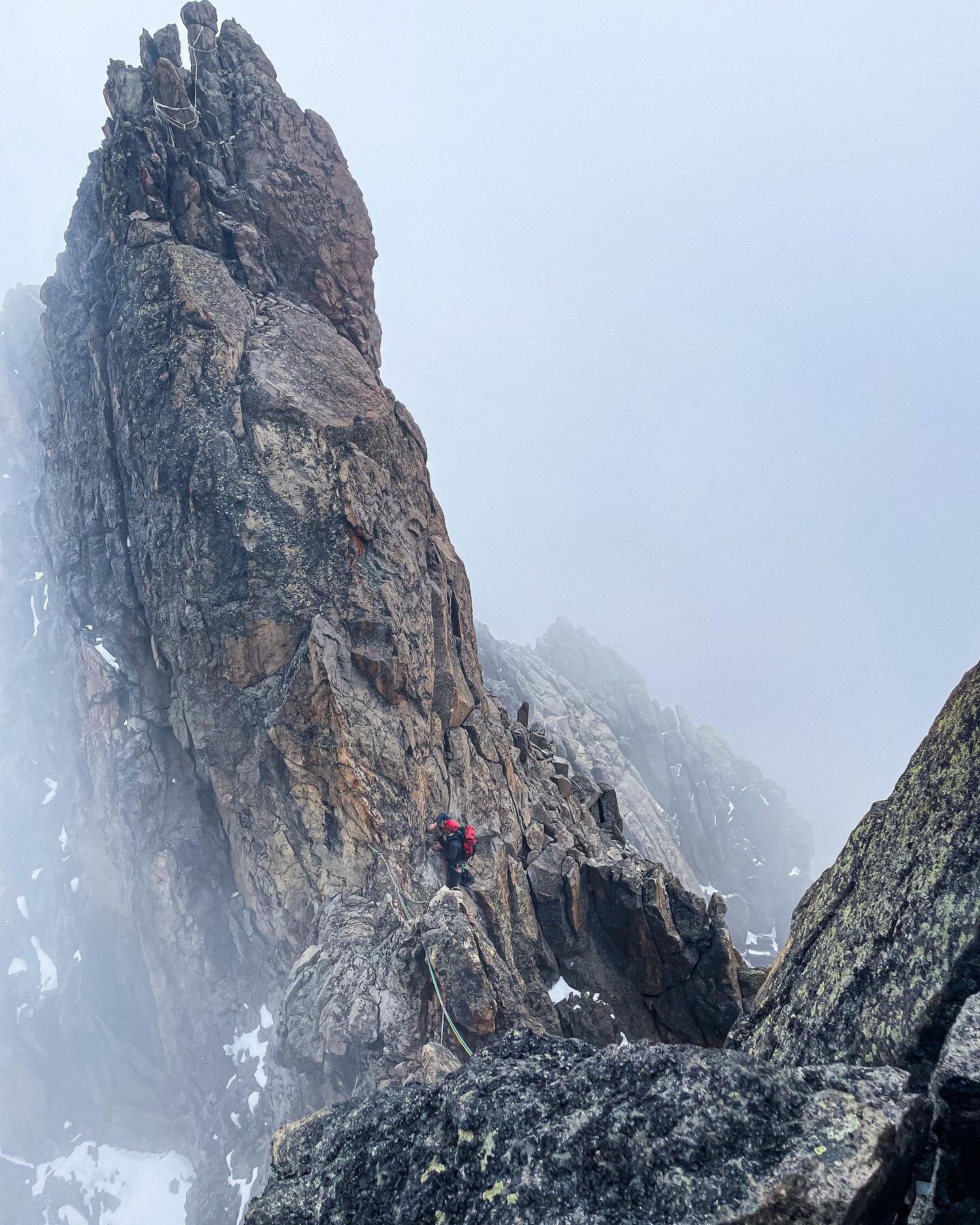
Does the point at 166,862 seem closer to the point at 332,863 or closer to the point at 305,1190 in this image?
→ the point at 332,863

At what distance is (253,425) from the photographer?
960 inches

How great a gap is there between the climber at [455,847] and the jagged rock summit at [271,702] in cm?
66

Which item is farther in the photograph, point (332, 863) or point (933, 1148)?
point (332, 863)

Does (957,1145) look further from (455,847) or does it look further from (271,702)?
(271,702)

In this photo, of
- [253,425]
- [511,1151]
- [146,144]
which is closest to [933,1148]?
[511,1151]

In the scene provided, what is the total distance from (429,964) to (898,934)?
1230 centimetres

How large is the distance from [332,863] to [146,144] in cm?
3070

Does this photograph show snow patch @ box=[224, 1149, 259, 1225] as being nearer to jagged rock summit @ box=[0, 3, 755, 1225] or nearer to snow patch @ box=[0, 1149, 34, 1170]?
jagged rock summit @ box=[0, 3, 755, 1225]

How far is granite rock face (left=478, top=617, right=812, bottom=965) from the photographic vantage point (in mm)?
76875

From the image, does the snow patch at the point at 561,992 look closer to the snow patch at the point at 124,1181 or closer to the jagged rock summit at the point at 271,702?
the jagged rock summit at the point at 271,702

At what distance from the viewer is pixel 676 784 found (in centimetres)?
9706

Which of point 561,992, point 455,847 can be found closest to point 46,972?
point 455,847

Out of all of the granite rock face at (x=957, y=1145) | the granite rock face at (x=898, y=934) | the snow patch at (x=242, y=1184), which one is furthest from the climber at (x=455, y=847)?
the granite rock face at (x=957, y=1145)

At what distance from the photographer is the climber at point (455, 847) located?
2187 centimetres
